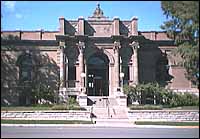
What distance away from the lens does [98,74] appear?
46656mm

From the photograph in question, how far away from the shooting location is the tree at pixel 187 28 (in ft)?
65.2

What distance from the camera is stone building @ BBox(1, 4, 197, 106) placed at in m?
44.4

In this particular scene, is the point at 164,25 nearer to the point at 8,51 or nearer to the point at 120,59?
the point at 120,59

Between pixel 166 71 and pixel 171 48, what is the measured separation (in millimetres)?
2913

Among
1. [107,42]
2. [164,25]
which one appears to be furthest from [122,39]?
[164,25]

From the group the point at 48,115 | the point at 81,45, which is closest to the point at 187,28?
the point at 48,115

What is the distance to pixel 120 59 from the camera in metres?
45.1

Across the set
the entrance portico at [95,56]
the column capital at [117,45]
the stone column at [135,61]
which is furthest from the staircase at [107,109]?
the column capital at [117,45]

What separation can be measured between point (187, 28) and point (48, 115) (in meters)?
14.0

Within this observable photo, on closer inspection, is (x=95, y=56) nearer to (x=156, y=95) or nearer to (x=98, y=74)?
(x=98, y=74)

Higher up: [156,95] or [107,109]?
[156,95]

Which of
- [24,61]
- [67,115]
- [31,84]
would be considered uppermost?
[24,61]

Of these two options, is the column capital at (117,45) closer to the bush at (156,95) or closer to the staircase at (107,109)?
the bush at (156,95)

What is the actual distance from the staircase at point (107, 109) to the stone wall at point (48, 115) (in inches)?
90.1
